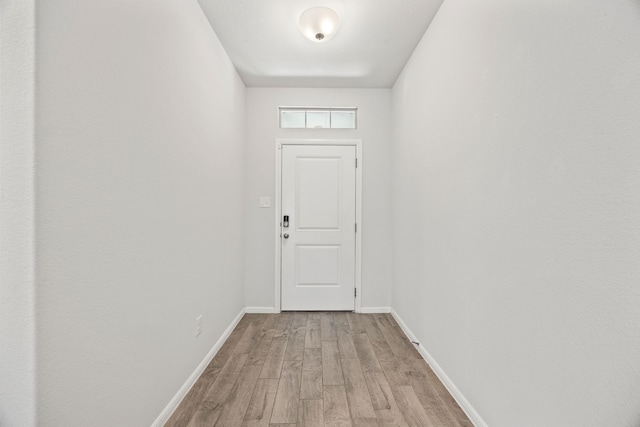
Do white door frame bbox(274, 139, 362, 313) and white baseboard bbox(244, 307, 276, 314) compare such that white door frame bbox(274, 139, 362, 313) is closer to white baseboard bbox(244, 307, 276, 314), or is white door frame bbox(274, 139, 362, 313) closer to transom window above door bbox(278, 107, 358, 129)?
white baseboard bbox(244, 307, 276, 314)

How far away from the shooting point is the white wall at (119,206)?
0.94m

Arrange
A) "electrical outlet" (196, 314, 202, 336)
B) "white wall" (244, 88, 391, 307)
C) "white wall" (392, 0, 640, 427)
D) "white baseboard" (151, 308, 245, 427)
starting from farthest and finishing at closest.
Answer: "white wall" (244, 88, 391, 307) < "electrical outlet" (196, 314, 202, 336) < "white baseboard" (151, 308, 245, 427) < "white wall" (392, 0, 640, 427)

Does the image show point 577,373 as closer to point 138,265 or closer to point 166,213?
point 138,265

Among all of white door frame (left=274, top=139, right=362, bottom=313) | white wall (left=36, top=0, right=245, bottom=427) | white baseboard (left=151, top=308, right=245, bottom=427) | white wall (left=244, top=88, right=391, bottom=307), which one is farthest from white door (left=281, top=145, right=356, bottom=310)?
white wall (left=36, top=0, right=245, bottom=427)

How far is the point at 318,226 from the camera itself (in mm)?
3488

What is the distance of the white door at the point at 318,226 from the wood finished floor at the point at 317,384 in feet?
1.88

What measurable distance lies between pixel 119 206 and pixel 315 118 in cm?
261

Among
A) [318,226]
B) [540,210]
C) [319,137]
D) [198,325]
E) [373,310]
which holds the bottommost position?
[373,310]

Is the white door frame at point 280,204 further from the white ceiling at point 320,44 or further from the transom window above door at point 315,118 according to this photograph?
the white ceiling at point 320,44

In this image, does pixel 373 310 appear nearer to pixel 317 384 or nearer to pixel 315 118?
pixel 317 384

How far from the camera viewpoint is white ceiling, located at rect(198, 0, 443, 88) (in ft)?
6.97

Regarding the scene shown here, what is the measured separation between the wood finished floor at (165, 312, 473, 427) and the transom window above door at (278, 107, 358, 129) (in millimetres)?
2174

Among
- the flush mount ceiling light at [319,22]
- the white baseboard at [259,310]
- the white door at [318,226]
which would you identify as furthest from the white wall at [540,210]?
the white baseboard at [259,310]
